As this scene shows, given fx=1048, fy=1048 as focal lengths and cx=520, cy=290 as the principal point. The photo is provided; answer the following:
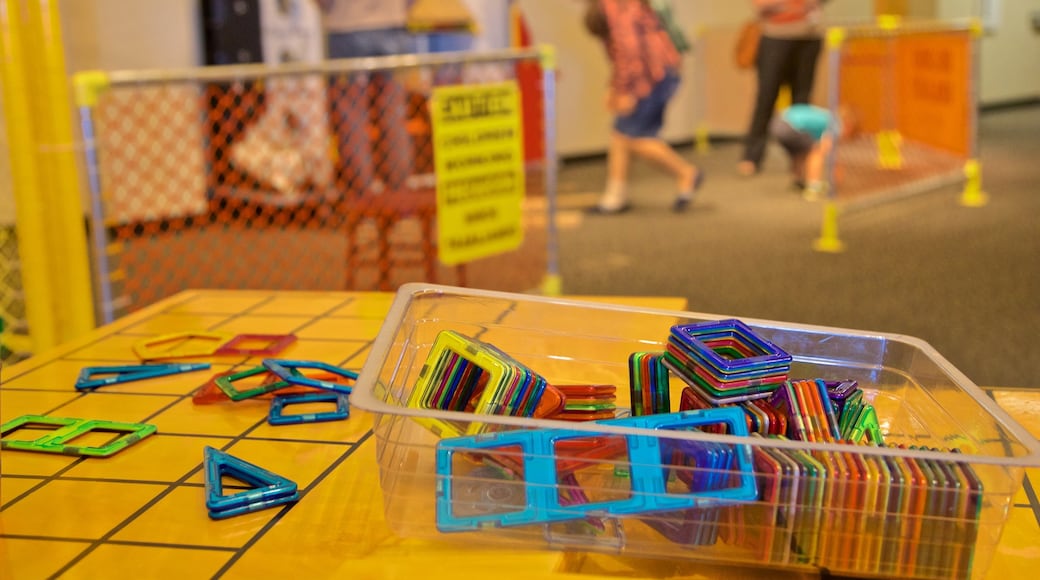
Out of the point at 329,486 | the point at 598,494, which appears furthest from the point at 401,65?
the point at 598,494

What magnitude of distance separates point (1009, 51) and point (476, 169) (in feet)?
28.3

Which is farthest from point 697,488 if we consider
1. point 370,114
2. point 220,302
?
point 370,114

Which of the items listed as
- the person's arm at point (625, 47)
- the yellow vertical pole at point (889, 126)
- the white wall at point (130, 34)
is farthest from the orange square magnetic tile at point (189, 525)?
the yellow vertical pole at point (889, 126)

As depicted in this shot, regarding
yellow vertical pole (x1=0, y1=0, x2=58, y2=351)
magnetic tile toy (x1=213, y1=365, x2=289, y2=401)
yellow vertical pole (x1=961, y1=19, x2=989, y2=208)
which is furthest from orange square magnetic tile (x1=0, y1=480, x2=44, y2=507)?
yellow vertical pole (x1=961, y1=19, x2=989, y2=208)

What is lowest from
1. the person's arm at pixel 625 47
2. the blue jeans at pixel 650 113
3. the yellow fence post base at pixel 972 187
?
the yellow fence post base at pixel 972 187

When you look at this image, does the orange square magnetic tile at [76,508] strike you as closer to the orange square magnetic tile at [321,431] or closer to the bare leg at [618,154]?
the orange square magnetic tile at [321,431]

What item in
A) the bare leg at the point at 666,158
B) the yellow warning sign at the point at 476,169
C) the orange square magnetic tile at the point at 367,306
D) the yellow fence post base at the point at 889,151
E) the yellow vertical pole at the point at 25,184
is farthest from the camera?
the yellow fence post base at the point at 889,151

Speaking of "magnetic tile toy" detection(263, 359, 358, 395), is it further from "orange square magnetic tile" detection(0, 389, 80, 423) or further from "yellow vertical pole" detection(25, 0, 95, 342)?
"yellow vertical pole" detection(25, 0, 95, 342)

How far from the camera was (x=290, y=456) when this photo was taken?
3.83 feet

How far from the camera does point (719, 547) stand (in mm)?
893

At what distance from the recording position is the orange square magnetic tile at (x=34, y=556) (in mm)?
923

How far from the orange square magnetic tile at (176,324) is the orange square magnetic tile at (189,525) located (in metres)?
0.69

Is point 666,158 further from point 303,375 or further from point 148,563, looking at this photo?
point 148,563

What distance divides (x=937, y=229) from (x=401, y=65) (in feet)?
9.61
